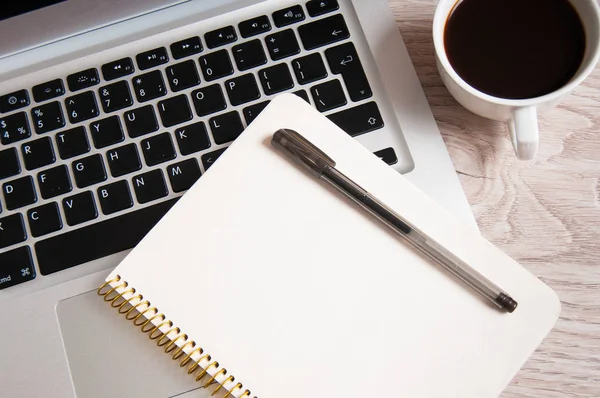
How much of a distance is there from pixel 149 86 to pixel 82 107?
0.19 ft

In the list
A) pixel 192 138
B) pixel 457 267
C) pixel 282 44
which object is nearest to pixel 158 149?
pixel 192 138

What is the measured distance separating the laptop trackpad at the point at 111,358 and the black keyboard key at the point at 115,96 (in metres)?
0.15

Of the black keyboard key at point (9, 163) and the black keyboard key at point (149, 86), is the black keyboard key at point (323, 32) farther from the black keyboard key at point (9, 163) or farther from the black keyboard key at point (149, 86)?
the black keyboard key at point (9, 163)

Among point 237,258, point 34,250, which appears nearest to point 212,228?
point 237,258

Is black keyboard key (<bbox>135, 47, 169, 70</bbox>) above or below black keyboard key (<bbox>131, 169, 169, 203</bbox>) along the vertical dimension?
above

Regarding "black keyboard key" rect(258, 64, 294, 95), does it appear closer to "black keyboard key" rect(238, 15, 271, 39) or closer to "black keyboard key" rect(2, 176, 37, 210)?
"black keyboard key" rect(238, 15, 271, 39)

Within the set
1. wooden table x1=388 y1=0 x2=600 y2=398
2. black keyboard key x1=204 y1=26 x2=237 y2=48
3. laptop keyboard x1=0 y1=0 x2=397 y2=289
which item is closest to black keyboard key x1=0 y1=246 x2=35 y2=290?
laptop keyboard x1=0 y1=0 x2=397 y2=289

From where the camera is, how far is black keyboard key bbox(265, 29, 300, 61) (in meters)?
0.46

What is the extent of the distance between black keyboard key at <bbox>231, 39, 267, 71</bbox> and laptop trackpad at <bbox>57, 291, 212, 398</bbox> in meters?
0.21

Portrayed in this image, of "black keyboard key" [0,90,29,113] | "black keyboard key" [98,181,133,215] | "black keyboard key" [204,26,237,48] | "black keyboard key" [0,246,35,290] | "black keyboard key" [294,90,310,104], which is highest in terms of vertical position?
"black keyboard key" [204,26,237,48]

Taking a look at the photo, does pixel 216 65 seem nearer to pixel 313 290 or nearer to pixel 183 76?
pixel 183 76

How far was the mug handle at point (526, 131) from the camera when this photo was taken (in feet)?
1.24

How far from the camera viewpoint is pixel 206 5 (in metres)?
0.48

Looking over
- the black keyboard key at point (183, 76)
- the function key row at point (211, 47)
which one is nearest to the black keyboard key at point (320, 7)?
the function key row at point (211, 47)
